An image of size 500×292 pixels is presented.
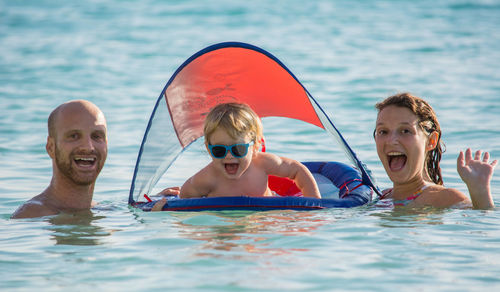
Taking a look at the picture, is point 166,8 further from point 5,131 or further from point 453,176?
point 453,176

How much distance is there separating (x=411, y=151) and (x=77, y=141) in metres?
2.48

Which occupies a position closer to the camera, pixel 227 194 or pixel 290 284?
pixel 290 284

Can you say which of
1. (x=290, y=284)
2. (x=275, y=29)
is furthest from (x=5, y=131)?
(x=275, y=29)

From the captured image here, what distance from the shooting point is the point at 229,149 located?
5055 mm

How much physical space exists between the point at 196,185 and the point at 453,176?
3.26 meters

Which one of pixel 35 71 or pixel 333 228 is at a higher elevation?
pixel 35 71

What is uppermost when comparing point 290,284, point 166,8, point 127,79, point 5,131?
point 166,8

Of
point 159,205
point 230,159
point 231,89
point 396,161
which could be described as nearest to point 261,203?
point 230,159

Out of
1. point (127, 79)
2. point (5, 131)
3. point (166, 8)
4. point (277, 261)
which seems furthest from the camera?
point (166, 8)

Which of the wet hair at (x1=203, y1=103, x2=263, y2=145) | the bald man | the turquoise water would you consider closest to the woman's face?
the turquoise water

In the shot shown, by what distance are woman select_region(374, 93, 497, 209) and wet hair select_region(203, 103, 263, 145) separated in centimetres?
98

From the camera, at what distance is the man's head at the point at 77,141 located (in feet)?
16.6

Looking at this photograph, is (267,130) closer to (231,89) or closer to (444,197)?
(231,89)

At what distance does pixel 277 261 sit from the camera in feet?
13.0
